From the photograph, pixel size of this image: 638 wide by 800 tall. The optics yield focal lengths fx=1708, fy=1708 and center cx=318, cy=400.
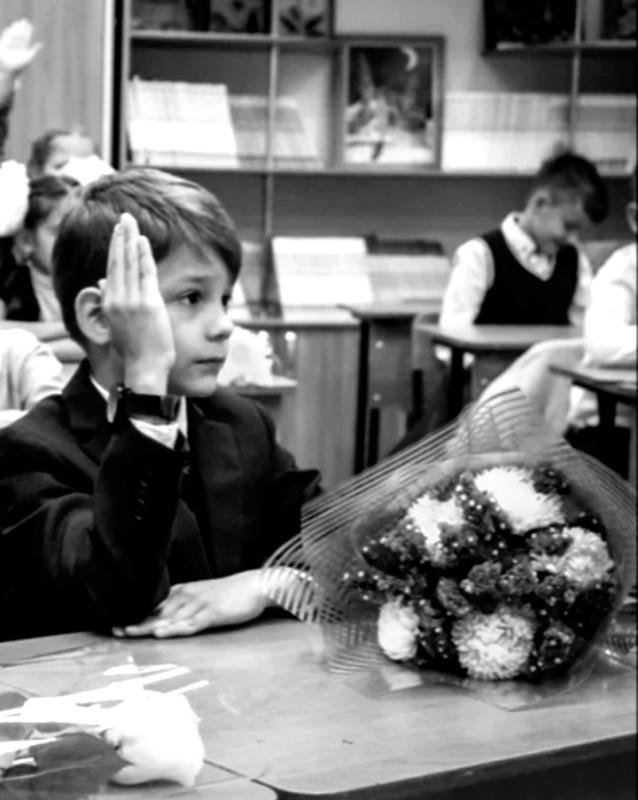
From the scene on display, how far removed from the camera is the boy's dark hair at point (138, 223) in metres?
1.69

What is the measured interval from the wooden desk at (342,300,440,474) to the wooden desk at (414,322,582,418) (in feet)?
1.10

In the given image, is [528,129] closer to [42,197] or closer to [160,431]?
[42,197]

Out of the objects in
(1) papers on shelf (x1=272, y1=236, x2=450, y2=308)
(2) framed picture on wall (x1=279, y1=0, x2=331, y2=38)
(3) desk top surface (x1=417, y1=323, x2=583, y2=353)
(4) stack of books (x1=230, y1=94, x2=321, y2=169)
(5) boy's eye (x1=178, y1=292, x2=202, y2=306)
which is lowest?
(3) desk top surface (x1=417, y1=323, x2=583, y2=353)

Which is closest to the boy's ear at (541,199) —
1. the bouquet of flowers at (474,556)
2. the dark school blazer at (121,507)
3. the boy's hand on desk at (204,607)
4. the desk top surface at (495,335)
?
the desk top surface at (495,335)

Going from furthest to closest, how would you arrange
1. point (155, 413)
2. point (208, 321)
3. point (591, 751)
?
point (208, 321)
point (155, 413)
point (591, 751)

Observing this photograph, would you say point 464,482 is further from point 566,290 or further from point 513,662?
point 566,290

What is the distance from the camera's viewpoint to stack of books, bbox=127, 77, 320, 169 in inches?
243

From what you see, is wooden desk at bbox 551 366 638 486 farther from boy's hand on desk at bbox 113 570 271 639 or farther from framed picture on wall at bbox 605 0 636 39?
boy's hand on desk at bbox 113 570 271 639

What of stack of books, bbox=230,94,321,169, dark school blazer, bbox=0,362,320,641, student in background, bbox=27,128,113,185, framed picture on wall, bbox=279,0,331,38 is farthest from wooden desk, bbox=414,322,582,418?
dark school blazer, bbox=0,362,320,641

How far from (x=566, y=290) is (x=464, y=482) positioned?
443cm

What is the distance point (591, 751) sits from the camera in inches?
38.5

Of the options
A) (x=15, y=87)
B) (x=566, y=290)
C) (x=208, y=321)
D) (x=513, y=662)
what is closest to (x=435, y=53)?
(x=566, y=290)

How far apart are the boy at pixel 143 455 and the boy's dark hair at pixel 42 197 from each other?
1.07 m

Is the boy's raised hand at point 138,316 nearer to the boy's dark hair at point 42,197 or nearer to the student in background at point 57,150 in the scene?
the student in background at point 57,150
